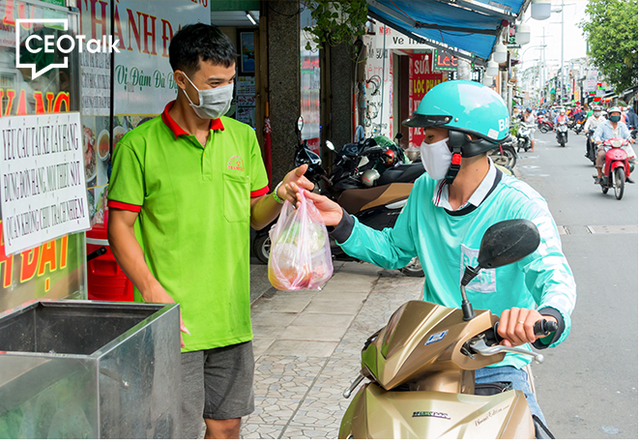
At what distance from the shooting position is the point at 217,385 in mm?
2840

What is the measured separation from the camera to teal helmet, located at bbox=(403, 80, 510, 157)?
2.29 metres

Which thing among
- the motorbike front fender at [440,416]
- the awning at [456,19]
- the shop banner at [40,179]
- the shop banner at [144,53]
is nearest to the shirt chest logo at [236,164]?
the shop banner at [40,179]

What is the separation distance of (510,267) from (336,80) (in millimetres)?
11185

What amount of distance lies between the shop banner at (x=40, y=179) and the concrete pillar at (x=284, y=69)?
5829 millimetres

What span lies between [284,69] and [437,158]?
6.57 meters

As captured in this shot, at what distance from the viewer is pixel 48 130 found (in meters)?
2.76

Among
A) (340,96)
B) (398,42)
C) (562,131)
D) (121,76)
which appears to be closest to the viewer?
(121,76)

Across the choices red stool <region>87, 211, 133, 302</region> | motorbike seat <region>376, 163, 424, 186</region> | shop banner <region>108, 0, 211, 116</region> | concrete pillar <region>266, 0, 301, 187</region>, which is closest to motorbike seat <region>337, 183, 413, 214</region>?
motorbike seat <region>376, 163, 424, 186</region>

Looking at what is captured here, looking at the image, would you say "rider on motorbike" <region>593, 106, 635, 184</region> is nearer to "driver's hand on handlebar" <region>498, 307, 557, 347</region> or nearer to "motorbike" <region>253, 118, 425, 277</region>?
"motorbike" <region>253, 118, 425, 277</region>

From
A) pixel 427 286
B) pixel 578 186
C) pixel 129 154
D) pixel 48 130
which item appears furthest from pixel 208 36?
pixel 578 186

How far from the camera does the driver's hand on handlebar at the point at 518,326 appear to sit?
69.6 inches

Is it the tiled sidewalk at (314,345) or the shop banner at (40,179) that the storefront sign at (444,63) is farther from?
the shop banner at (40,179)

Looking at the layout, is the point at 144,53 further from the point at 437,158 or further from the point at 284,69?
the point at 284,69

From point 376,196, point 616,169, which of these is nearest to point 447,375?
point 376,196
